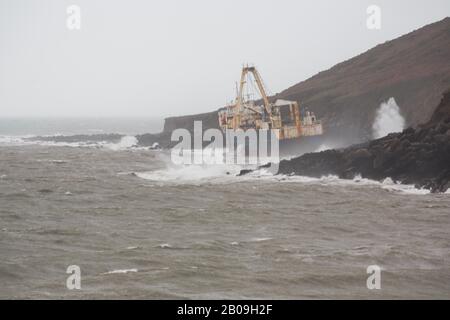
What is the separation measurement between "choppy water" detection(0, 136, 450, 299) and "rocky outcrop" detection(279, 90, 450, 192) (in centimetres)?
116

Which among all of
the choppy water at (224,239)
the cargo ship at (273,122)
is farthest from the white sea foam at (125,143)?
the choppy water at (224,239)

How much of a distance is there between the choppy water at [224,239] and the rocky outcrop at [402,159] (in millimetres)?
1156

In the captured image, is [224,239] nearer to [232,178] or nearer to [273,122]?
[232,178]

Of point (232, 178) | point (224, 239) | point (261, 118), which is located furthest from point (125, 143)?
point (224, 239)

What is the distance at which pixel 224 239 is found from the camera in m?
23.2

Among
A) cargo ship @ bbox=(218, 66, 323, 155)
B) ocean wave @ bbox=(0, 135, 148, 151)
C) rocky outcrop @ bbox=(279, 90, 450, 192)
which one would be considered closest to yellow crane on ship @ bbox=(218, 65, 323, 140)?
cargo ship @ bbox=(218, 66, 323, 155)

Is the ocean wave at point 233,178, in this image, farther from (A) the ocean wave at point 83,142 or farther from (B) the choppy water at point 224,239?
(A) the ocean wave at point 83,142

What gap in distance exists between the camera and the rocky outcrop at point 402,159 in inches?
1410

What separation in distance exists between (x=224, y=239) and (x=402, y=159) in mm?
18522

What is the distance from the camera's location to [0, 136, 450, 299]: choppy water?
17.3m

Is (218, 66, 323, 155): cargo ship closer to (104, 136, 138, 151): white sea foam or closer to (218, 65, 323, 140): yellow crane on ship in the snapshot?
(218, 65, 323, 140): yellow crane on ship

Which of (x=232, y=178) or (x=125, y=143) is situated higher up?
(x=125, y=143)

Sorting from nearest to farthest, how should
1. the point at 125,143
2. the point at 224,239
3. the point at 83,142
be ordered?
the point at 224,239, the point at 125,143, the point at 83,142

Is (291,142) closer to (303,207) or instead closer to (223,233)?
(303,207)
